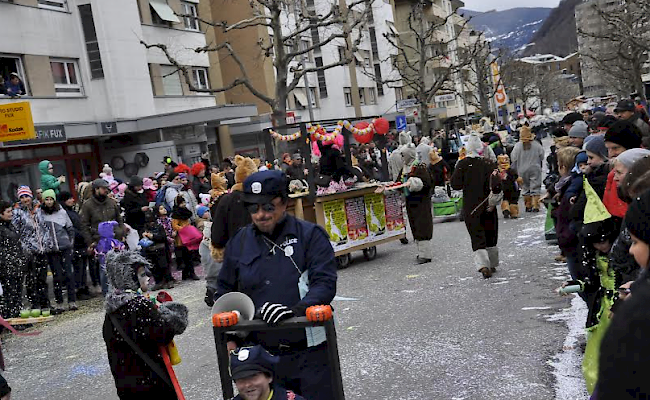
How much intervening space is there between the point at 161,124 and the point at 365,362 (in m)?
20.5

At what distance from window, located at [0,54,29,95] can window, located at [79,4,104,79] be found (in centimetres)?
319

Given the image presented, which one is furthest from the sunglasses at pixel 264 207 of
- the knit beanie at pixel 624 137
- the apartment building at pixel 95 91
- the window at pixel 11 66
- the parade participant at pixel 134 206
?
the window at pixel 11 66

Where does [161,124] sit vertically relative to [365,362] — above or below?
above

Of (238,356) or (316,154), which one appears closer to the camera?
(238,356)

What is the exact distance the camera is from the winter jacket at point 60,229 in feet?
36.2

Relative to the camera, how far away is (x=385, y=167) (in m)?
13.8

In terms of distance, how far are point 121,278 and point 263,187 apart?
1.22 metres

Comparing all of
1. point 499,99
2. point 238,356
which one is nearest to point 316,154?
point 238,356

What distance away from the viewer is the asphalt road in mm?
5699

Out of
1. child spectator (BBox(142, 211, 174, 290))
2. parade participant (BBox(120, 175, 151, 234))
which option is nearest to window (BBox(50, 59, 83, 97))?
parade participant (BBox(120, 175, 151, 234))

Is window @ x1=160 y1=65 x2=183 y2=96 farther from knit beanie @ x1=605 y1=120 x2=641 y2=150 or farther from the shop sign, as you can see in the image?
knit beanie @ x1=605 y1=120 x2=641 y2=150

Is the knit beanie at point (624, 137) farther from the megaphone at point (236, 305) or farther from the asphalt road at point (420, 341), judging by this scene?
the megaphone at point (236, 305)

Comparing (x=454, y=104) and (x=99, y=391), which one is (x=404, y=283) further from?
(x=454, y=104)

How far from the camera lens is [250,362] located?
129 inches
